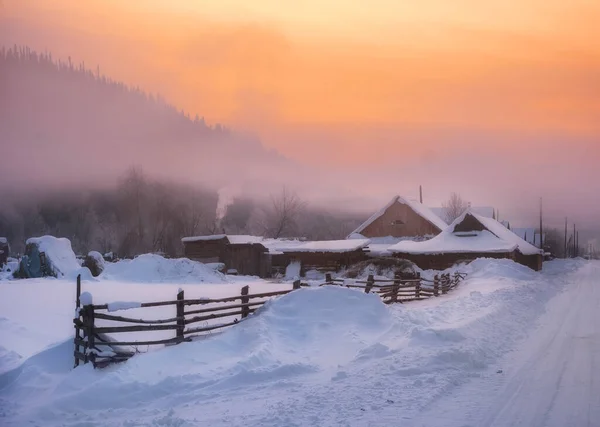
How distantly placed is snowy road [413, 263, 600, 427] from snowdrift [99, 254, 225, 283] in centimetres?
3024

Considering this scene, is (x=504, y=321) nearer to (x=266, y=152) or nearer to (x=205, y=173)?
(x=205, y=173)

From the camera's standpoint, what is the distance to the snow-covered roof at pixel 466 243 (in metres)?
48.1

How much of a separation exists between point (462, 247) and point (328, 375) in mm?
40120

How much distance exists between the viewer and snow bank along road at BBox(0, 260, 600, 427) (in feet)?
→ 26.9

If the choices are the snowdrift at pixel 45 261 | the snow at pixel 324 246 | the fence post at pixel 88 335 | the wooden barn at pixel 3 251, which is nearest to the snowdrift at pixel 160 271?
the snowdrift at pixel 45 261

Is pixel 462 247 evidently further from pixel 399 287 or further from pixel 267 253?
pixel 399 287

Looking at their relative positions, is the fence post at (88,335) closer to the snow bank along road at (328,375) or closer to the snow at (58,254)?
the snow bank along road at (328,375)

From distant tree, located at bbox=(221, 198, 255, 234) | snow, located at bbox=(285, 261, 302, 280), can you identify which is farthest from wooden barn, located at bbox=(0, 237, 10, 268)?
distant tree, located at bbox=(221, 198, 255, 234)

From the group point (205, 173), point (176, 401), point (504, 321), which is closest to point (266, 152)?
point (205, 173)

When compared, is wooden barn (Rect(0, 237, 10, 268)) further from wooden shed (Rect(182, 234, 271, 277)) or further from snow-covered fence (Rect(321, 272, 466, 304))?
snow-covered fence (Rect(321, 272, 466, 304))

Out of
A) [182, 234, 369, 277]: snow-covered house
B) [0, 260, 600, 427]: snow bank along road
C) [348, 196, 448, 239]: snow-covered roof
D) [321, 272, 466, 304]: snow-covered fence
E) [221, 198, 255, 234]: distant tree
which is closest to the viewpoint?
[0, 260, 600, 427]: snow bank along road

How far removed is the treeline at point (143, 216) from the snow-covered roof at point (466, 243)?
21.4m

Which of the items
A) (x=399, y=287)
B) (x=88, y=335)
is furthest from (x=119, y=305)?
(x=399, y=287)

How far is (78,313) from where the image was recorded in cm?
1141
